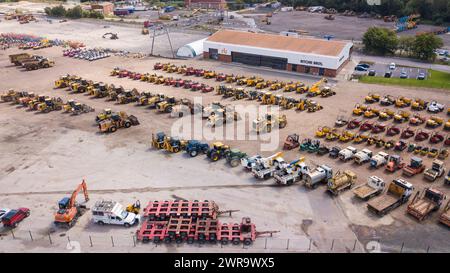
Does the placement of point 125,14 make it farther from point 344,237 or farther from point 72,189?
point 344,237

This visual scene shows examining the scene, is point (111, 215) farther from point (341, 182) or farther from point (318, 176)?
point (341, 182)

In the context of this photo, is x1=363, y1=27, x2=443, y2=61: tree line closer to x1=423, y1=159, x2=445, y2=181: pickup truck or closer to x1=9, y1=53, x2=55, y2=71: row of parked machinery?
x1=423, y1=159, x2=445, y2=181: pickup truck

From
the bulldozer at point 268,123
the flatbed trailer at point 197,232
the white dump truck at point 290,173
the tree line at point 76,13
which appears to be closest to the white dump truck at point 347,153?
the white dump truck at point 290,173

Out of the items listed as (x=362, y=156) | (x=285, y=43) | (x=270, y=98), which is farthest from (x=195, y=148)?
(x=285, y=43)

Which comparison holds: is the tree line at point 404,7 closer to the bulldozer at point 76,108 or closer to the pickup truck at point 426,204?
the pickup truck at point 426,204

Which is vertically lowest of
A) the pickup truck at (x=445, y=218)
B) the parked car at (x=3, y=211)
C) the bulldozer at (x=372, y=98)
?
the parked car at (x=3, y=211)
